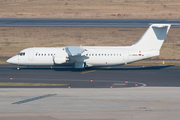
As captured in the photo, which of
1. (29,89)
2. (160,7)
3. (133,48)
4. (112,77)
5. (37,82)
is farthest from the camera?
(160,7)

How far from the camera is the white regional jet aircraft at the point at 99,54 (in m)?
42.0

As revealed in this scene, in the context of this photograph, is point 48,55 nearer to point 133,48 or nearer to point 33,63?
point 33,63

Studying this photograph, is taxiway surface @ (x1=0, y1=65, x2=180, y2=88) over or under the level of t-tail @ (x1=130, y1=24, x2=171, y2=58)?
under

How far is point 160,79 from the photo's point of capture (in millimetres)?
36031

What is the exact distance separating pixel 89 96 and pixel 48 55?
1801 centimetres

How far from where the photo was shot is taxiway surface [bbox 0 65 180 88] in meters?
33.6

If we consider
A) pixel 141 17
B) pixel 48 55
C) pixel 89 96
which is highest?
pixel 141 17

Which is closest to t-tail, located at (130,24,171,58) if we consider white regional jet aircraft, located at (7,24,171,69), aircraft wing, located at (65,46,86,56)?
white regional jet aircraft, located at (7,24,171,69)

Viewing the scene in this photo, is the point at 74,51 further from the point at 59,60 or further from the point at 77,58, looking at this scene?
the point at 59,60

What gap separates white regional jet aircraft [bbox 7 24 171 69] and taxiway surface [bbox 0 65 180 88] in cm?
134

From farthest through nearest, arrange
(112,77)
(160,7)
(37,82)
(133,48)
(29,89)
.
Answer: (160,7)
(133,48)
(112,77)
(37,82)
(29,89)

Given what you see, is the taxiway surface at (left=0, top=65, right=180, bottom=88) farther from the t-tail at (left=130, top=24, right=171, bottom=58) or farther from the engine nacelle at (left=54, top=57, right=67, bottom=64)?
the t-tail at (left=130, top=24, right=171, bottom=58)

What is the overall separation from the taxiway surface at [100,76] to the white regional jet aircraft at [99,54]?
4.38 feet

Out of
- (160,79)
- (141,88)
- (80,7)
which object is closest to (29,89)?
(141,88)
